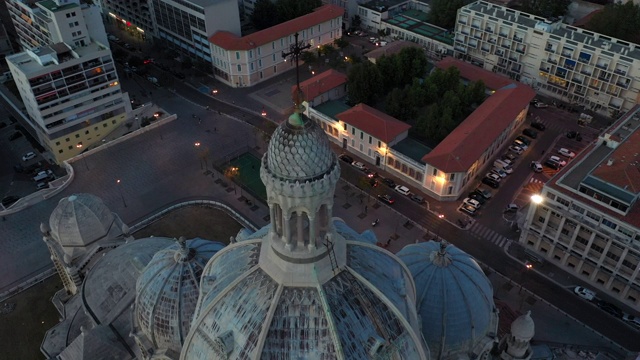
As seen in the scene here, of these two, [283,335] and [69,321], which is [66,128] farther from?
[283,335]

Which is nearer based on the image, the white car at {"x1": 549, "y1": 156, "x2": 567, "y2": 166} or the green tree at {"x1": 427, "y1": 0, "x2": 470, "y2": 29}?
the white car at {"x1": 549, "y1": 156, "x2": 567, "y2": 166}

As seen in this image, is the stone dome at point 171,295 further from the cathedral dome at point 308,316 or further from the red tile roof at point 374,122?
the red tile roof at point 374,122

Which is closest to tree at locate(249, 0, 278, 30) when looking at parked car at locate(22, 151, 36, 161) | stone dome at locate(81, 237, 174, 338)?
parked car at locate(22, 151, 36, 161)

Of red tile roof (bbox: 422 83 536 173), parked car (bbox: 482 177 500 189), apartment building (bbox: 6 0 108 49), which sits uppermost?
apartment building (bbox: 6 0 108 49)

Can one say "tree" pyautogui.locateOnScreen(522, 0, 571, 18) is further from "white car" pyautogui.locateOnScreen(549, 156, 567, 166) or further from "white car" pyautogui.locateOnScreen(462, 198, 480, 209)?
"white car" pyautogui.locateOnScreen(462, 198, 480, 209)

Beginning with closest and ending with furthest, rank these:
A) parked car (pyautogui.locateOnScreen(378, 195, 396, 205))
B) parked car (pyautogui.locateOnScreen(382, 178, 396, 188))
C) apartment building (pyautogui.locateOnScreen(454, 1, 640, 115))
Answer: parked car (pyautogui.locateOnScreen(378, 195, 396, 205)) < parked car (pyautogui.locateOnScreen(382, 178, 396, 188)) < apartment building (pyautogui.locateOnScreen(454, 1, 640, 115))

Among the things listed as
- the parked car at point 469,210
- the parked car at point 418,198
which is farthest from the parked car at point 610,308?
the parked car at point 418,198

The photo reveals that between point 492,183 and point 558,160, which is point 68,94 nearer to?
point 492,183
